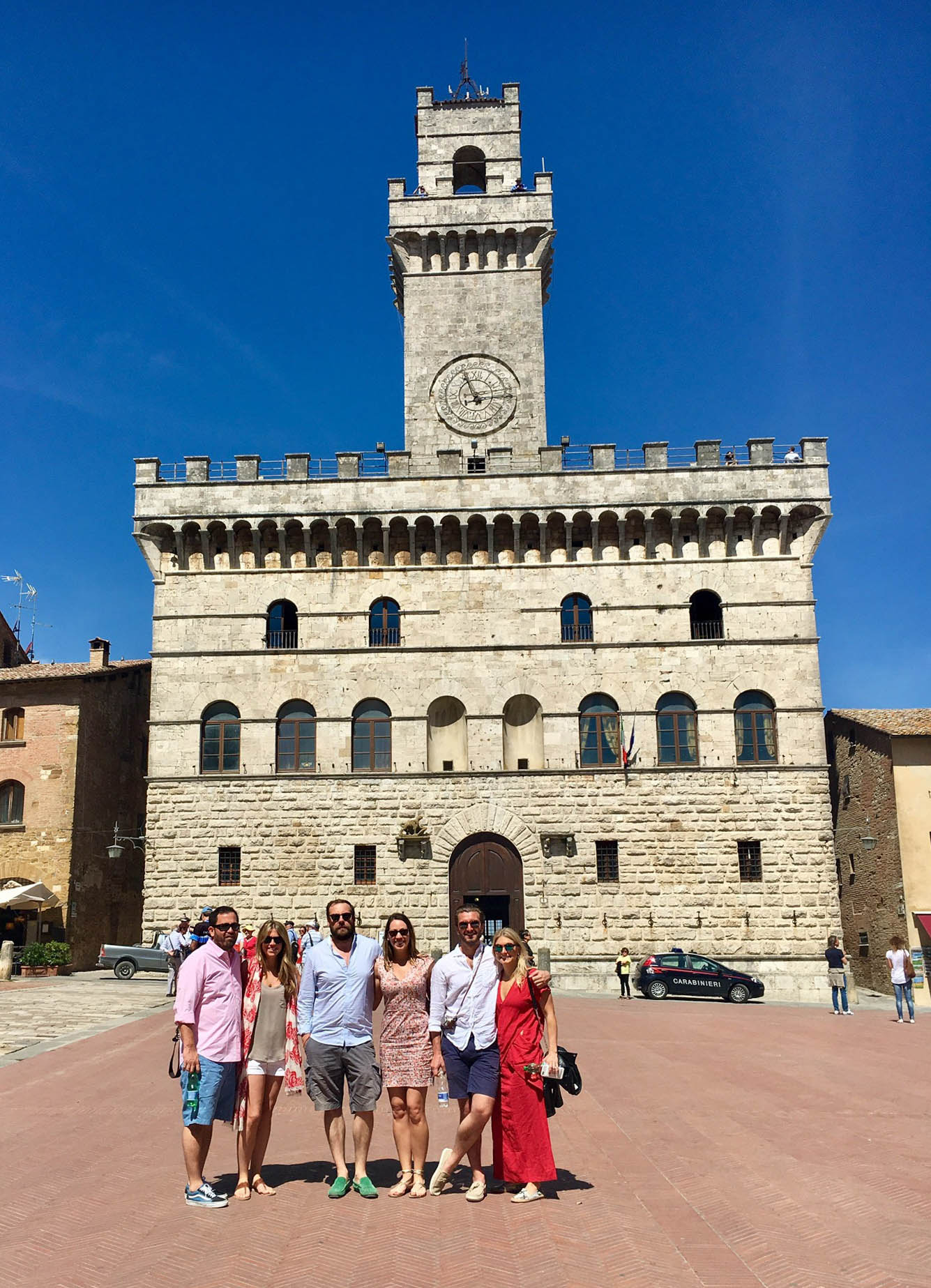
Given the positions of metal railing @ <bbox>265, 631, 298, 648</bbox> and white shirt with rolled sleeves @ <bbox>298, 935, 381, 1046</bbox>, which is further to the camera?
metal railing @ <bbox>265, 631, 298, 648</bbox>

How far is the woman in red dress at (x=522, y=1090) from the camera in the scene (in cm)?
776

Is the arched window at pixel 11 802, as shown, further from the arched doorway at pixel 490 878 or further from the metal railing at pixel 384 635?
the arched doorway at pixel 490 878

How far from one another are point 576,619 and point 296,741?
8.89 m

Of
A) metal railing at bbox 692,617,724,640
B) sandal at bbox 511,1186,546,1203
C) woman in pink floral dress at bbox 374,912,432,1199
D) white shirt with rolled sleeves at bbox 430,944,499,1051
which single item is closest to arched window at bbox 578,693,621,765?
metal railing at bbox 692,617,724,640

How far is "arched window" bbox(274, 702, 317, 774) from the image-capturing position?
3064 centimetres

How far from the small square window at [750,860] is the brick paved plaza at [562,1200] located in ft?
49.0

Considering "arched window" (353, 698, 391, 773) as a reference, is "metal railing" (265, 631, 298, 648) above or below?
above

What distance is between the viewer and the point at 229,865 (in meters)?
30.3

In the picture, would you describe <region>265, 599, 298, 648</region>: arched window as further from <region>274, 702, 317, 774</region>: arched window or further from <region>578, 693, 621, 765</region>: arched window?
<region>578, 693, 621, 765</region>: arched window

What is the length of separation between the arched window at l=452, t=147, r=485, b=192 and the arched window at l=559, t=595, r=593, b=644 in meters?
15.1

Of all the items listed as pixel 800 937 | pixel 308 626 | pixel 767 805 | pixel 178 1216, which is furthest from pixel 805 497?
pixel 178 1216

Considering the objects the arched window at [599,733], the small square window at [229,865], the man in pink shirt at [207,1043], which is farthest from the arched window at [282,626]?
the man in pink shirt at [207,1043]

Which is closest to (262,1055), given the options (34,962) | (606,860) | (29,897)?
(606,860)

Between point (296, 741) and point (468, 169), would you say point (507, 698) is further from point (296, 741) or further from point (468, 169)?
point (468, 169)
